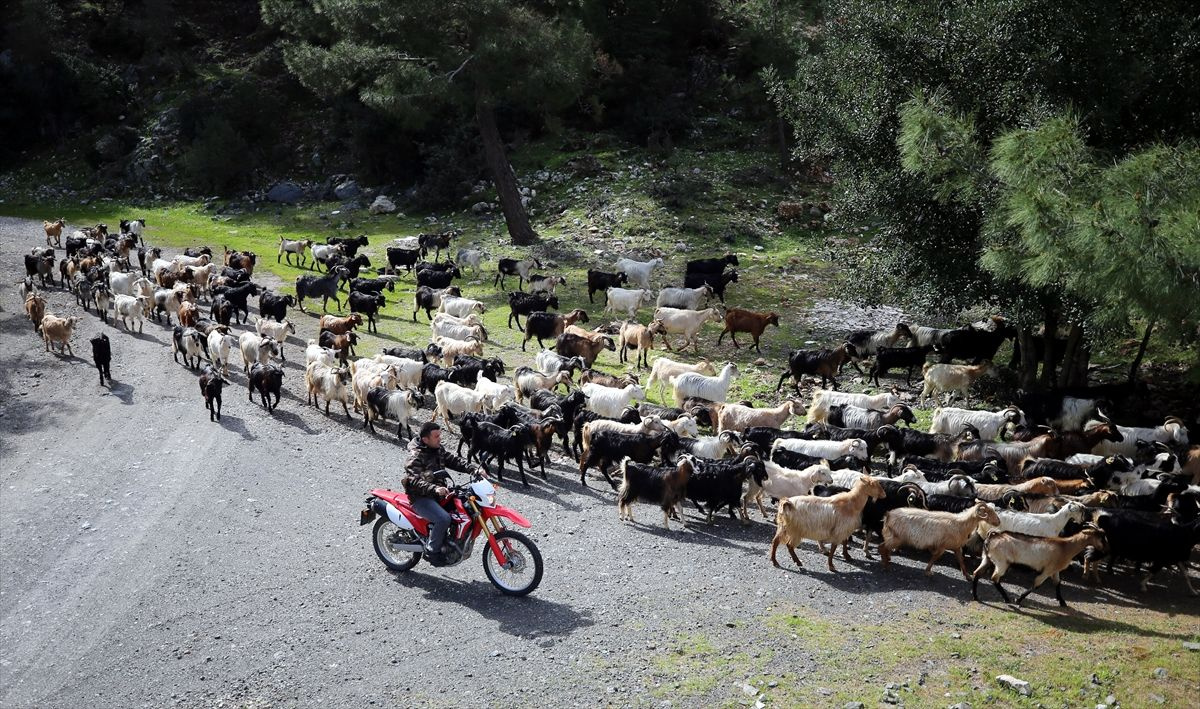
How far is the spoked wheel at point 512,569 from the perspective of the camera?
32.8 feet

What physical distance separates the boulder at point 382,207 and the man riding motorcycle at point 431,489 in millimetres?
25694

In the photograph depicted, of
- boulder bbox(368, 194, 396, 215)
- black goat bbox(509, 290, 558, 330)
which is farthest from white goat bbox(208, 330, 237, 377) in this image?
boulder bbox(368, 194, 396, 215)

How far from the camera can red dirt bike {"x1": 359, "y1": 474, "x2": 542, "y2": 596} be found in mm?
9961

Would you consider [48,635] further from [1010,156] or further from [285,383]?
[1010,156]

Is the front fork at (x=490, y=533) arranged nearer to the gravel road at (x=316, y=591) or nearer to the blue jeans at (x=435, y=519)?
Result: the blue jeans at (x=435, y=519)

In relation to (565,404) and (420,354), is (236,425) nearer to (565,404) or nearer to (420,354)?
(420,354)

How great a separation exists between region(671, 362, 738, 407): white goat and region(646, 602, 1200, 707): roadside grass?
22.4 feet

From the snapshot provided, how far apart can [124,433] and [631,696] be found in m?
11.5

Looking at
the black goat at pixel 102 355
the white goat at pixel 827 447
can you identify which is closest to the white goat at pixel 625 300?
the white goat at pixel 827 447

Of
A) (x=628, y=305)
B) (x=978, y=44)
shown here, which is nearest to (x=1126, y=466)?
(x=978, y=44)

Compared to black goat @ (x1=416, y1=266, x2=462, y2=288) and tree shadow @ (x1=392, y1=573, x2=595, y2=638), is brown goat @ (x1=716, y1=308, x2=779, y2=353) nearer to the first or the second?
black goat @ (x1=416, y1=266, x2=462, y2=288)

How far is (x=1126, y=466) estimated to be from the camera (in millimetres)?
12539

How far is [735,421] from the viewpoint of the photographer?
585 inches

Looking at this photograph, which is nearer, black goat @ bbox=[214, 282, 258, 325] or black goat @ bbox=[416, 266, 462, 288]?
black goat @ bbox=[214, 282, 258, 325]
